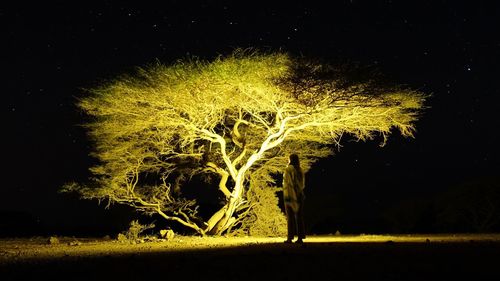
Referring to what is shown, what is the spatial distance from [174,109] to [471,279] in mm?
13793

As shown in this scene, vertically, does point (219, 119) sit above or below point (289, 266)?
above

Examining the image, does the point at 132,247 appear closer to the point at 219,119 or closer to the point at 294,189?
the point at 294,189

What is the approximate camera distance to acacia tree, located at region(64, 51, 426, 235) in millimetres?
19000

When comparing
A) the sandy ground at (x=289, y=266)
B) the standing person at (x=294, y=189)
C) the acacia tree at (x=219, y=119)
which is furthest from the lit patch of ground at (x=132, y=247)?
the acacia tree at (x=219, y=119)

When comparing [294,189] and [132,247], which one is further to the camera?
[132,247]

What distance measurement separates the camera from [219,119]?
67.1 ft

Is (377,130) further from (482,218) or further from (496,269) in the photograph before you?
(482,218)

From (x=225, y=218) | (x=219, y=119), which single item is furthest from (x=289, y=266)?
(x=219, y=119)

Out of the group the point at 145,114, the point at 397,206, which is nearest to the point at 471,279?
the point at 145,114

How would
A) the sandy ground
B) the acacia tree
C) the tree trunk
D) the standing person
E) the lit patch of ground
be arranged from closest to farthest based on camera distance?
the sandy ground → the lit patch of ground → the standing person → the acacia tree → the tree trunk

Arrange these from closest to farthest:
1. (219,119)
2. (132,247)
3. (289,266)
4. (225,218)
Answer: (289,266) < (132,247) < (225,218) < (219,119)

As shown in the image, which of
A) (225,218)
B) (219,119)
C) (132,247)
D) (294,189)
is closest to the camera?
(294,189)

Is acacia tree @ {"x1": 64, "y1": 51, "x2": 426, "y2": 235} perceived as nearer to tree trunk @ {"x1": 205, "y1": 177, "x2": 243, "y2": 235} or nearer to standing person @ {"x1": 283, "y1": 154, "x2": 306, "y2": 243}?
tree trunk @ {"x1": 205, "y1": 177, "x2": 243, "y2": 235}

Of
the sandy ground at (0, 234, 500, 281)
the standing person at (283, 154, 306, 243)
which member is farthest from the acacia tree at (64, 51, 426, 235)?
the sandy ground at (0, 234, 500, 281)
